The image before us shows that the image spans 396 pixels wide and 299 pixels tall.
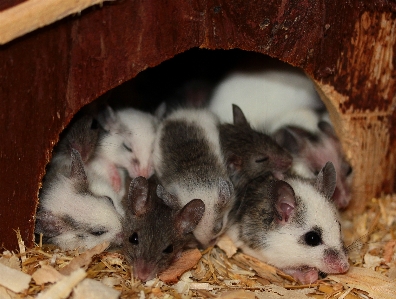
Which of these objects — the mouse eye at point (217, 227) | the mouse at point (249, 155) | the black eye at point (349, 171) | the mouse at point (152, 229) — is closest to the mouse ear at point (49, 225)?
the mouse at point (152, 229)

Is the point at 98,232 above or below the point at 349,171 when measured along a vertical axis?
below

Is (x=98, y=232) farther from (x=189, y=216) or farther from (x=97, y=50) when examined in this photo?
(x=97, y=50)

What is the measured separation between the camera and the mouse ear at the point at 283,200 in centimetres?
502

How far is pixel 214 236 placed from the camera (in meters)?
5.28

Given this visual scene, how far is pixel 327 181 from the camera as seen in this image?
210 inches

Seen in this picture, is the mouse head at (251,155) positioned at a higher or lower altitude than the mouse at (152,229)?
higher

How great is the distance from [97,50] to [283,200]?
1.89 metres

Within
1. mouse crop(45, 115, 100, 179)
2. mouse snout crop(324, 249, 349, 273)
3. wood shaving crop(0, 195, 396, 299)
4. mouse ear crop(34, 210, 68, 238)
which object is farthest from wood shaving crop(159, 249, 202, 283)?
mouse crop(45, 115, 100, 179)

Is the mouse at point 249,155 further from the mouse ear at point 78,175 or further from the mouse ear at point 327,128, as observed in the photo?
the mouse ear at point 78,175

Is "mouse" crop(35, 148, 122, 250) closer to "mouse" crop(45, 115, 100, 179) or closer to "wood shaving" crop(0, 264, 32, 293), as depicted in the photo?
"mouse" crop(45, 115, 100, 179)

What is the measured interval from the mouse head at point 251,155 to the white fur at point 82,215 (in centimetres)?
131

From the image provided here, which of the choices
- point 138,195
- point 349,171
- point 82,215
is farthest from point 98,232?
point 349,171

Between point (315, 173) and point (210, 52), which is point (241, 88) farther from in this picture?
point (315, 173)

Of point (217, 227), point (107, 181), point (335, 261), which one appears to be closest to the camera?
point (335, 261)
